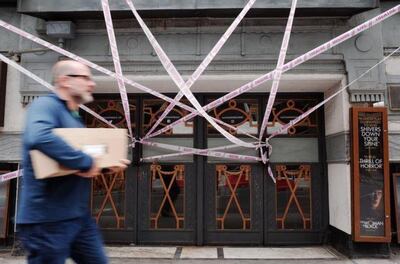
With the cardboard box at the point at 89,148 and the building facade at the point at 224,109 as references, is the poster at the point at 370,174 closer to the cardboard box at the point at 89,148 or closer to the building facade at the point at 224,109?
the building facade at the point at 224,109

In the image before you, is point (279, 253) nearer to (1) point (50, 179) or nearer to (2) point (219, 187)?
(2) point (219, 187)

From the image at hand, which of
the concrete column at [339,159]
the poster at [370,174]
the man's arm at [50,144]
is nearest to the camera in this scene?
the man's arm at [50,144]

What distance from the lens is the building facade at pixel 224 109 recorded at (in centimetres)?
728

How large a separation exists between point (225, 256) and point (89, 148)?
508cm

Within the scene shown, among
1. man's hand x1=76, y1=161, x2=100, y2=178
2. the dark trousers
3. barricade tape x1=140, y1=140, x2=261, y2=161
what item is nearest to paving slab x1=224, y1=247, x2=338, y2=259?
barricade tape x1=140, y1=140, x2=261, y2=161

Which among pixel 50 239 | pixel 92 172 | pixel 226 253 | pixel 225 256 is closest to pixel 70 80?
pixel 92 172

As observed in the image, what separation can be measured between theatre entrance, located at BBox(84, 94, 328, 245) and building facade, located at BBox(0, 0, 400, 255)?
0.02 metres

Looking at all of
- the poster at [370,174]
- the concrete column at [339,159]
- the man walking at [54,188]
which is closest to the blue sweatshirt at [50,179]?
the man walking at [54,188]

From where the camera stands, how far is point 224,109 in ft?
27.4

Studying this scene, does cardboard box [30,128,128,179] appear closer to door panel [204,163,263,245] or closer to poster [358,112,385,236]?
poster [358,112,385,236]

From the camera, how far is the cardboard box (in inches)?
104

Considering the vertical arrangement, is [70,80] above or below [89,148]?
above

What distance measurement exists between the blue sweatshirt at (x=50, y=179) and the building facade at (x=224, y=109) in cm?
468

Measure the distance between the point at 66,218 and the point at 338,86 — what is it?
19.3 ft
